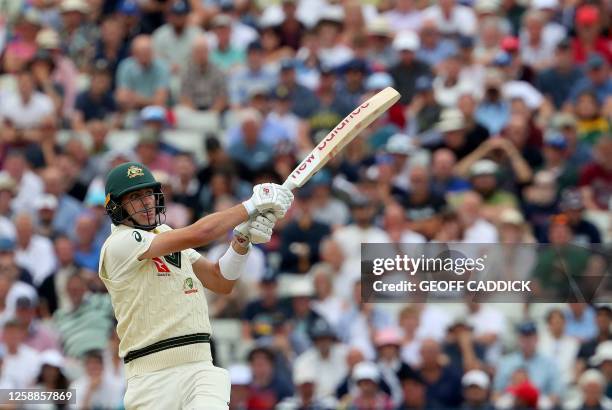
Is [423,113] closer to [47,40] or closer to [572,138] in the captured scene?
[572,138]

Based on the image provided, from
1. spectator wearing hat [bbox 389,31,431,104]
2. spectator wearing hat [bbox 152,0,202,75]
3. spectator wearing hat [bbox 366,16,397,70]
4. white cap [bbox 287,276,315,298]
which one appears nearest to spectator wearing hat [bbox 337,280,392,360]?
white cap [bbox 287,276,315,298]

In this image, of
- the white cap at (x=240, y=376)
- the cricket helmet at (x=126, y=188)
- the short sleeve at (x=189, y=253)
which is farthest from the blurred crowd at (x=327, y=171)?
the cricket helmet at (x=126, y=188)

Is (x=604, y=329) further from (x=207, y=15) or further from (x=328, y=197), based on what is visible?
(x=207, y=15)

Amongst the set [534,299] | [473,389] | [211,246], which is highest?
[211,246]

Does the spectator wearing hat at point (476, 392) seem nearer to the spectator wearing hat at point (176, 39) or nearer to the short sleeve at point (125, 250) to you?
the short sleeve at point (125, 250)

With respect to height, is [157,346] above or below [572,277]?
below

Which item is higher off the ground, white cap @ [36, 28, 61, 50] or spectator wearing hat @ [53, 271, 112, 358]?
white cap @ [36, 28, 61, 50]

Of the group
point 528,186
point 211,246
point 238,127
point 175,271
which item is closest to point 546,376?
point 528,186

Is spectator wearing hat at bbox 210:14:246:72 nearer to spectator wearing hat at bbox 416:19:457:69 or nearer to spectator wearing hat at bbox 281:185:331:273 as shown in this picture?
Result: spectator wearing hat at bbox 416:19:457:69
